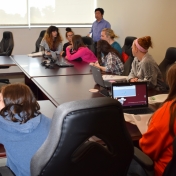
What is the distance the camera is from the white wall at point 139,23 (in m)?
Result: 5.25

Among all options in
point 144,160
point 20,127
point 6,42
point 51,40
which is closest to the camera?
point 20,127

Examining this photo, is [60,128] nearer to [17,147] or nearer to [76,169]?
[76,169]

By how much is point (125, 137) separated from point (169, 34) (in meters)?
4.22

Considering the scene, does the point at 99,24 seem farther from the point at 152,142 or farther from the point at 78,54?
the point at 152,142

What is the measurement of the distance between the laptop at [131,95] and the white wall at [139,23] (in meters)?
2.98

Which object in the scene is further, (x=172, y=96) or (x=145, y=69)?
(x=145, y=69)

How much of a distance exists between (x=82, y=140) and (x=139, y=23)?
5.19 meters

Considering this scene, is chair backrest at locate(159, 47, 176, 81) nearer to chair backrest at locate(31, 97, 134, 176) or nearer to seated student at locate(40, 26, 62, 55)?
seated student at locate(40, 26, 62, 55)

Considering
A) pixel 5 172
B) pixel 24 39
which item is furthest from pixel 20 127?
pixel 24 39

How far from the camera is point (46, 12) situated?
7.27 meters

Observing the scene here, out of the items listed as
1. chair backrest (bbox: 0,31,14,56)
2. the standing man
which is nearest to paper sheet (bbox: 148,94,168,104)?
chair backrest (bbox: 0,31,14,56)

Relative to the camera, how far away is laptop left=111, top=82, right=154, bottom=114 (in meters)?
2.34

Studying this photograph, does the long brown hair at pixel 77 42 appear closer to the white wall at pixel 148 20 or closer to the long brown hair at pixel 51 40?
the long brown hair at pixel 51 40

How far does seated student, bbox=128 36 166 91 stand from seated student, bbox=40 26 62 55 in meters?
2.63
